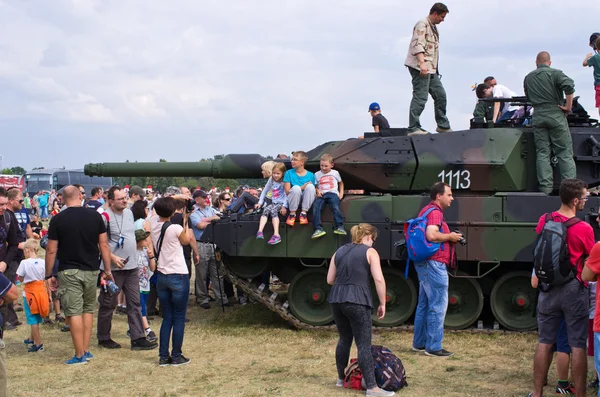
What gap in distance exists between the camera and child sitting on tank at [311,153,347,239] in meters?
9.60

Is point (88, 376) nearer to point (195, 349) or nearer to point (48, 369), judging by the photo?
point (48, 369)

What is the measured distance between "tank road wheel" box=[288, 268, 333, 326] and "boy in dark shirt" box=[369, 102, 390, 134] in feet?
8.55

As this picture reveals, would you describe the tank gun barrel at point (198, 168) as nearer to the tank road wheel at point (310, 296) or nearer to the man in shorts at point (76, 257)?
the tank road wheel at point (310, 296)

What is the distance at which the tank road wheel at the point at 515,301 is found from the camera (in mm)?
9617

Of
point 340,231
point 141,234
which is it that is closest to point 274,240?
point 340,231

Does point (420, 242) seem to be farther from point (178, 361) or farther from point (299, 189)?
point (178, 361)

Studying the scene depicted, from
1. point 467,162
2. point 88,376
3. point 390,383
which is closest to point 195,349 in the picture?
point 88,376

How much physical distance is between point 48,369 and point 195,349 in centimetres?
177

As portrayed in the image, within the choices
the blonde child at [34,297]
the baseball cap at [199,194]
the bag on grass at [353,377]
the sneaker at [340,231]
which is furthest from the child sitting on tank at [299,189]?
the blonde child at [34,297]

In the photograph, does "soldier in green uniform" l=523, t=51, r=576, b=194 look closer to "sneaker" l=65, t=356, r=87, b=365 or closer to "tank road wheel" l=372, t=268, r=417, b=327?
"tank road wheel" l=372, t=268, r=417, b=327

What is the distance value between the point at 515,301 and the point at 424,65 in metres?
3.51

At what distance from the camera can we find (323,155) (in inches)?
392

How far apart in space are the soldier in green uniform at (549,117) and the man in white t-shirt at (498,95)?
131 cm

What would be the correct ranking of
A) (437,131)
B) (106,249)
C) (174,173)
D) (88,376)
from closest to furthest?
(88,376) → (106,249) → (437,131) → (174,173)
